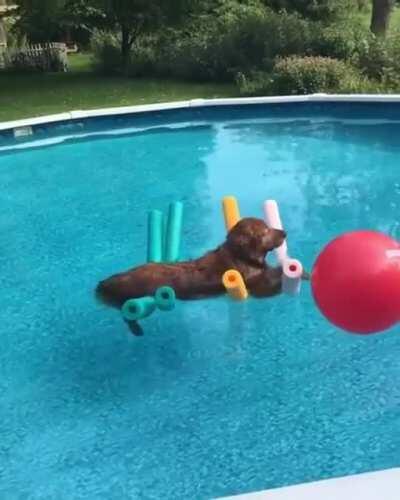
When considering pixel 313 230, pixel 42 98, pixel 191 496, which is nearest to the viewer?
pixel 191 496

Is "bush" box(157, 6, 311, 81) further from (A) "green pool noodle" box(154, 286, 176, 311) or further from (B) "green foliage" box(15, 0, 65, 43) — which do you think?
(A) "green pool noodle" box(154, 286, 176, 311)

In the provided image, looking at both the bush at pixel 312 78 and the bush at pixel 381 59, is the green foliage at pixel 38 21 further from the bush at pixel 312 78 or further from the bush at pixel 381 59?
the bush at pixel 381 59

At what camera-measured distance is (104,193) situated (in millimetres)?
8734

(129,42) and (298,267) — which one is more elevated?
(298,267)

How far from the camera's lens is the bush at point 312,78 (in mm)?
12703

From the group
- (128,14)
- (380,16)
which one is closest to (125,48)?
(128,14)

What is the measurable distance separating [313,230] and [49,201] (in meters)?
3.32

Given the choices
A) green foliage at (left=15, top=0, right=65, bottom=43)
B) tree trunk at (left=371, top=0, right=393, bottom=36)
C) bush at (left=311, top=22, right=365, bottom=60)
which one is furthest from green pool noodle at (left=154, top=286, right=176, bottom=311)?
tree trunk at (left=371, top=0, right=393, bottom=36)

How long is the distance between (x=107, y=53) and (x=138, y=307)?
1447 centimetres

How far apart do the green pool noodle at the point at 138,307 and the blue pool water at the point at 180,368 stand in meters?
0.46

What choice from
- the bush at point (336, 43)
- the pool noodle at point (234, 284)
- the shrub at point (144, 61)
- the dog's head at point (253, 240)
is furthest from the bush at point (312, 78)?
the pool noodle at point (234, 284)

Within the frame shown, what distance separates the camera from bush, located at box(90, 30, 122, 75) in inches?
698

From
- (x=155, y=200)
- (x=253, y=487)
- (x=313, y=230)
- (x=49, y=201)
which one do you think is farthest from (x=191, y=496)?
(x=49, y=201)

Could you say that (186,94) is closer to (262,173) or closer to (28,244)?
(262,173)
